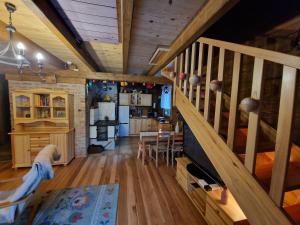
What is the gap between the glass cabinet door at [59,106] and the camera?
3789mm

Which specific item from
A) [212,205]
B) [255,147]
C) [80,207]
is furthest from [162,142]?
[255,147]

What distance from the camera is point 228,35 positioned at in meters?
1.98

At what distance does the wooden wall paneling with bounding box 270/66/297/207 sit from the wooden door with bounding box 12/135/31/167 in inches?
171

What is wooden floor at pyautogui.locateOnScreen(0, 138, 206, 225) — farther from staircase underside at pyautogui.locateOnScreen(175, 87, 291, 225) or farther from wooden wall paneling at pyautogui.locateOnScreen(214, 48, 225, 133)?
wooden wall paneling at pyautogui.locateOnScreen(214, 48, 225, 133)

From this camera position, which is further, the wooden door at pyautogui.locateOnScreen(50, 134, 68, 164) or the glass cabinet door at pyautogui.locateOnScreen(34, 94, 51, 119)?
the glass cabinet door at pyautogui.locateOnScreen(34, 94, 51, 119)

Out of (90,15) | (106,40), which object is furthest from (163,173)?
(90,15)

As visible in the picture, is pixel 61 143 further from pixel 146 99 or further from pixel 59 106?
pixel 146 99

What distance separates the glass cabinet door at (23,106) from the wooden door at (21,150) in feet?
1.69

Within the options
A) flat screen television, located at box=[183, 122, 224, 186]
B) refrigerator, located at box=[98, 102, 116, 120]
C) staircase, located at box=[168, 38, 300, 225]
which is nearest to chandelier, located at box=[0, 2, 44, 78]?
staircase, located at box=[168, 38, 300, 225]

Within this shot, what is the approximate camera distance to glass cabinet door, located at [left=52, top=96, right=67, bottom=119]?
3789 mm

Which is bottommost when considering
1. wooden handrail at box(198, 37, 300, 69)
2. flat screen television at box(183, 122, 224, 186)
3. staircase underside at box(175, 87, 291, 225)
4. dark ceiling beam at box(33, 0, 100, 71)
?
flat screen television at box(183, 122, 224, 186)

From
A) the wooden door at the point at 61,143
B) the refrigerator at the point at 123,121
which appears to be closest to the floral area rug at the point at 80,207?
the wooden door at the point at 61,143

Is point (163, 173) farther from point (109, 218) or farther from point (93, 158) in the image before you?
point (93, 158)

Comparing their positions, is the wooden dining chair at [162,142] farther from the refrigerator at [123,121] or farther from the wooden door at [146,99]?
the wooden door at [146,99]
